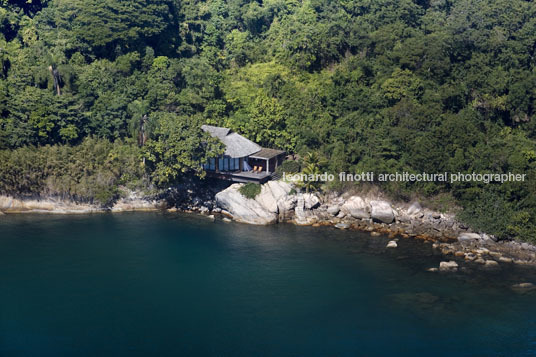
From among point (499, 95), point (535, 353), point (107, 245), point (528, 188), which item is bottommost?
point (535, 353)

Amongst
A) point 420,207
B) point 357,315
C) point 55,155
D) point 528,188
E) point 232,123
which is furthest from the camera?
point 232,123

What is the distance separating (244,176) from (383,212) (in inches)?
569

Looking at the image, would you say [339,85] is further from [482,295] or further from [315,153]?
[482,295]

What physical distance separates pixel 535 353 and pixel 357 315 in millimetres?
11655

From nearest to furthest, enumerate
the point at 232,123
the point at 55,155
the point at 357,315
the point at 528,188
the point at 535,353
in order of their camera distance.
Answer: the point at 535,353 < the point at 357,315 < the point at 528,188 < the point at 55,155 < the point at 232,123

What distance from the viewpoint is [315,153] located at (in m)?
58.3

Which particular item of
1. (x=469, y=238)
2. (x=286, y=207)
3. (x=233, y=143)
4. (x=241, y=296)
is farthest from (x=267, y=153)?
(x=469, y=238)

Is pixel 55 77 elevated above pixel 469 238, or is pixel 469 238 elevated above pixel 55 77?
pixel 55 77

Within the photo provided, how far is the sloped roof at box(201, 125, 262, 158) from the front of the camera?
58.1m

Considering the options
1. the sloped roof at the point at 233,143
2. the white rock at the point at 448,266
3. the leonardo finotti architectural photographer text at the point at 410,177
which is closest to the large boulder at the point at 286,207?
the leonardo finotti architectural photographer text at the point at 410,177

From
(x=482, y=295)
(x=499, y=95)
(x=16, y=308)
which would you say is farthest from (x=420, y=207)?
(x=16, y=308)

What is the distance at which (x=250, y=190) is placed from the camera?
5688 cm

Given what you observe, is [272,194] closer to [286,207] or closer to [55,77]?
[286,207]

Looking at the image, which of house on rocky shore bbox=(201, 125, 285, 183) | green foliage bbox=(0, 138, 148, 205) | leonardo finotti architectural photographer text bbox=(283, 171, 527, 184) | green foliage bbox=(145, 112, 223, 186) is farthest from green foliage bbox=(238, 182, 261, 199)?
green foliage bbox=(0, 138, 148, 205)
